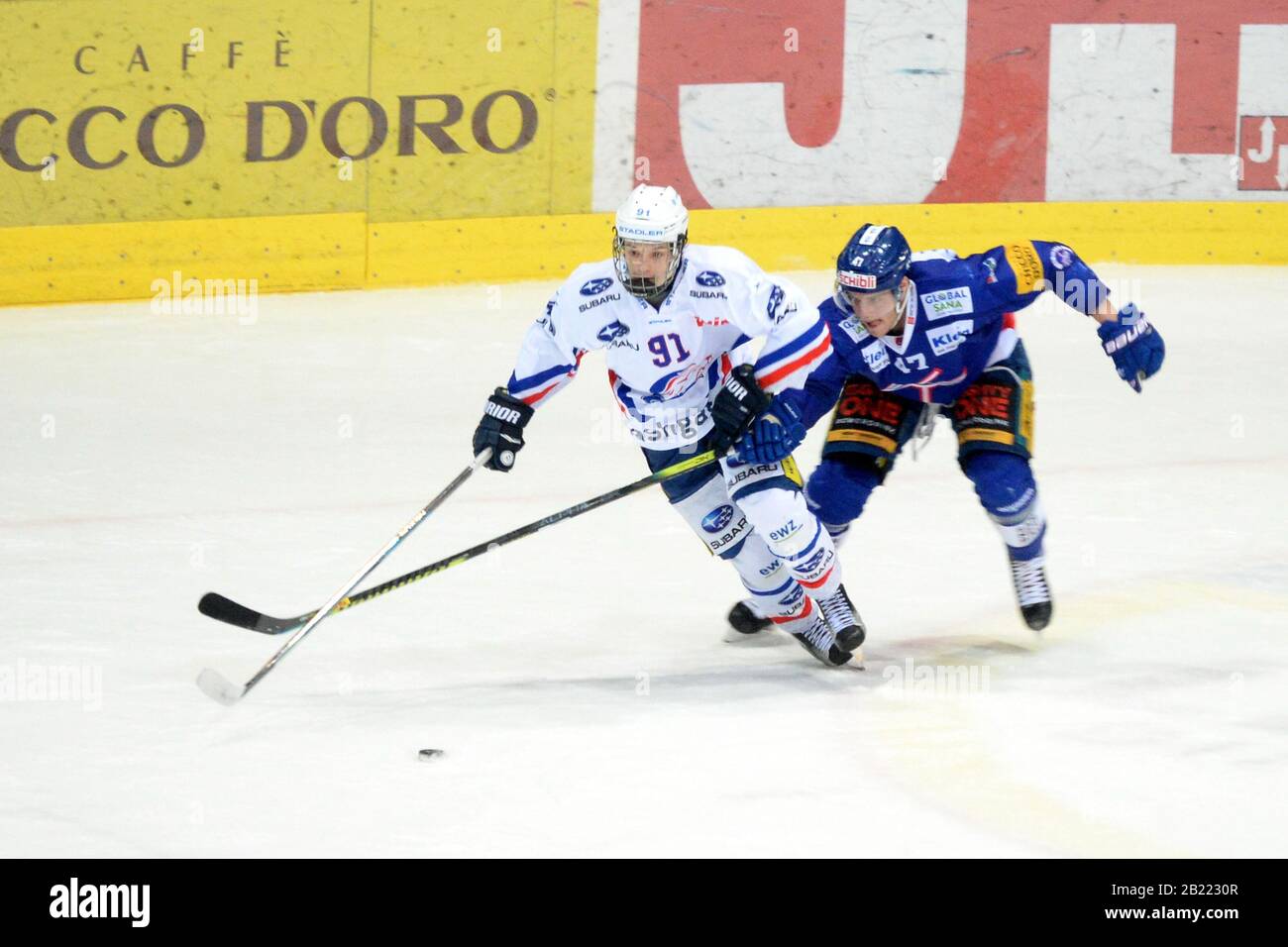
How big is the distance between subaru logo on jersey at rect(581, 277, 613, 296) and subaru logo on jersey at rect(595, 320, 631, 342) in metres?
0.08

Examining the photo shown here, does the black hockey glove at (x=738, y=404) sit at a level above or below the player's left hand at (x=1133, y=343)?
below

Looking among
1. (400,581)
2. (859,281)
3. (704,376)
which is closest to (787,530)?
(704,376)

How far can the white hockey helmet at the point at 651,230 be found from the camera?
430cm

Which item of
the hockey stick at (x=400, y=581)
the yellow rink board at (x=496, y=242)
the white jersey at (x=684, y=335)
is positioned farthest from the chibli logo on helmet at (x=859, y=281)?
the yellow rink board at (x=496, y=242)

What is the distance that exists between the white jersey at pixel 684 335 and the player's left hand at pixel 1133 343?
744 mm

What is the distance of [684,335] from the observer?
4457 millimetres

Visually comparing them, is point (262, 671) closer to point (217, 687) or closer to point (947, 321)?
point (217, 687)

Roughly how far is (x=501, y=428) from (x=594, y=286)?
Answer: 0.42 meters

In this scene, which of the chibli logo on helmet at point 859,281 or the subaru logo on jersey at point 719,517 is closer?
the chibli logo on helmet at point 859,281

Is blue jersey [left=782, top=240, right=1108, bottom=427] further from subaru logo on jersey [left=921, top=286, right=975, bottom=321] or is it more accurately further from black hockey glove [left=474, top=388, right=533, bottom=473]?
black hockey glove [left=474, top=388, right=533, bottom=473]

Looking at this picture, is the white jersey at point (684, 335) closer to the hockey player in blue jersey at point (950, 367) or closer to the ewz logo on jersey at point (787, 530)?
the hockey player in blue jersey at point (950, 367)

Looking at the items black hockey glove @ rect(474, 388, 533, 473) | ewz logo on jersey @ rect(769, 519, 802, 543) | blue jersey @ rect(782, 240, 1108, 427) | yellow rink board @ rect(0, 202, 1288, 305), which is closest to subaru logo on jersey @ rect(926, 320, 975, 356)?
blue jersey @ rect(782, 240, 1108, 427)
